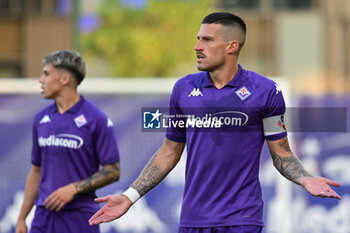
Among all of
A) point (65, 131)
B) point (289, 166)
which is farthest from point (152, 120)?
point (289, 166)

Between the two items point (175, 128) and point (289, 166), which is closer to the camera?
point (289, 166)

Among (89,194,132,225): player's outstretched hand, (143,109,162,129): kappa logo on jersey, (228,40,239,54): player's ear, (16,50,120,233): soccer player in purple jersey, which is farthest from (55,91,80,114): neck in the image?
(228,40,239,54): player's ear

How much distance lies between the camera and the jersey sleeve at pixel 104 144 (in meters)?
7.24

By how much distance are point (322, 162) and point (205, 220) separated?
5.95 m

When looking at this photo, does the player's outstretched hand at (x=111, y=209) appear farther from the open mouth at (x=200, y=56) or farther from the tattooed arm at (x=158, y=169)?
the open mouth at (x=200, y=56)

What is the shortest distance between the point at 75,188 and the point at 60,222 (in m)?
0.36

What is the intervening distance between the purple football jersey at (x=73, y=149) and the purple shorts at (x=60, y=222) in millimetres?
67

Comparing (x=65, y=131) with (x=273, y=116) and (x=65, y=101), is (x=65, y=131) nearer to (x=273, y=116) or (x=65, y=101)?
(x=65, y=101)

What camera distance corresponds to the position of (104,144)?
7.25m

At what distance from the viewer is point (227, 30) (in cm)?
593

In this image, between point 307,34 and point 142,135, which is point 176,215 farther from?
point 307,34

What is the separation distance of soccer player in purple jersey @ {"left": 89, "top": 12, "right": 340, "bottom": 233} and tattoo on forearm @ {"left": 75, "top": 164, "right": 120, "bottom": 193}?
1243 millimetres

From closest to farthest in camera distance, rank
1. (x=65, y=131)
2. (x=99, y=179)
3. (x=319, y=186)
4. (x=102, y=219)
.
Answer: (x=319, y=186) < (x=102, y=219) < (x=99, y=179) < (x=65, y=131)

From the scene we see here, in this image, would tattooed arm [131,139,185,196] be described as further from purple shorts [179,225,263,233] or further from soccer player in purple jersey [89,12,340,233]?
purple shorts [179,225,263,233]
